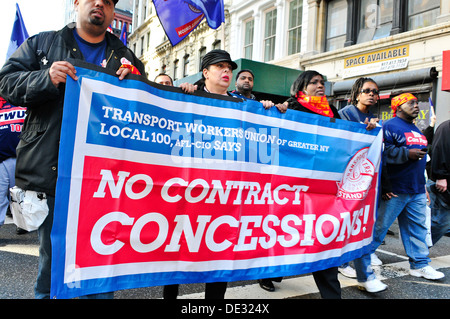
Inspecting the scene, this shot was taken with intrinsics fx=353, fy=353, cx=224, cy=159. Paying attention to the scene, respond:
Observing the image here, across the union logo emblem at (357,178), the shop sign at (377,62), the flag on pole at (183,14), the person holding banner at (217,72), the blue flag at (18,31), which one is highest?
the shop sign at (377,62)

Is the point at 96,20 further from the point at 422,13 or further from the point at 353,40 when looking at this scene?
the point at 353,40

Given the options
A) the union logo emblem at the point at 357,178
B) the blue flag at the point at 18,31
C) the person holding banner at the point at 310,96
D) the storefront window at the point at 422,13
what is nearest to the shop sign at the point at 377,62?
the storefront window at the point at 422,13

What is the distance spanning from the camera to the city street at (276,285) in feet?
10.5

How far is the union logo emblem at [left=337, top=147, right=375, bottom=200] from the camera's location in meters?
3.07

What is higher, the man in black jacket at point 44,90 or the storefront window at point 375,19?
the storefront window at point 375,19

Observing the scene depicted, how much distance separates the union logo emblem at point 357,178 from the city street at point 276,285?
1000 millimetres

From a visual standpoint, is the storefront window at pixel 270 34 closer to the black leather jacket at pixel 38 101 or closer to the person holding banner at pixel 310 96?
the person holding banner at pixel 310 96

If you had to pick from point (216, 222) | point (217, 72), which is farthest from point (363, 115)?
point (216, 222)

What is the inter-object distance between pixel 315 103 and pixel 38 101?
215 cm

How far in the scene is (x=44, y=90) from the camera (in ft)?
5.94
